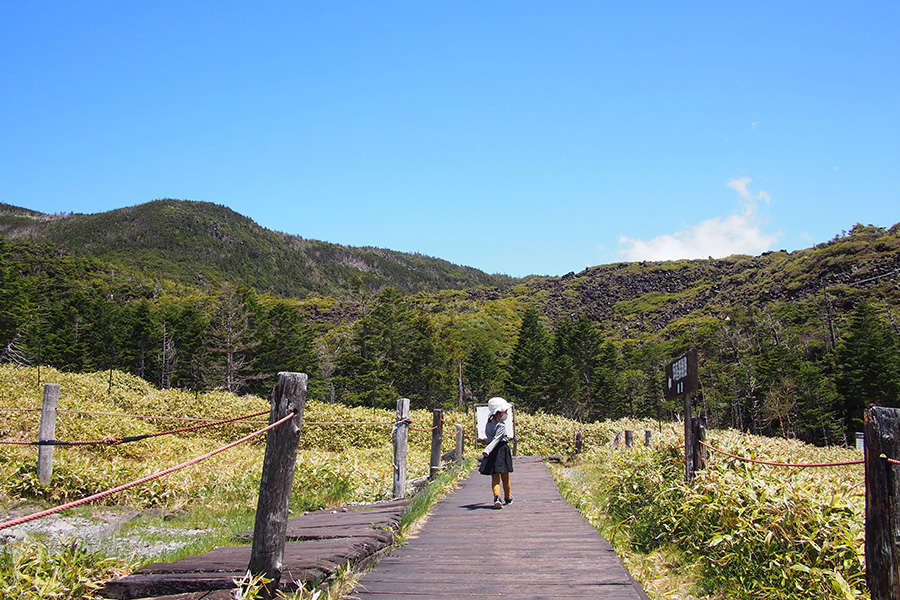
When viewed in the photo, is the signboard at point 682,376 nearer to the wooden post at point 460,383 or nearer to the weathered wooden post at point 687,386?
the weathered wooden post at point 687,386

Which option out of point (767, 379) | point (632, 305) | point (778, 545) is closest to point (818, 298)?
point (767, 379)

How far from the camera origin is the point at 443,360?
142 ft

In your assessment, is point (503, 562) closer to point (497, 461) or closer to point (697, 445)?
point (497, 461)

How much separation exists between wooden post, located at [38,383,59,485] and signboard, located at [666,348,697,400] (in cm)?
850

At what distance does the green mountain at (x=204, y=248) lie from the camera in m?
132

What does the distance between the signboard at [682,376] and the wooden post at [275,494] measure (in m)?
4.87

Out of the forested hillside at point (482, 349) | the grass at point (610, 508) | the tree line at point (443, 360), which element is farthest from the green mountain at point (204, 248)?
the grass at point (610, 508)

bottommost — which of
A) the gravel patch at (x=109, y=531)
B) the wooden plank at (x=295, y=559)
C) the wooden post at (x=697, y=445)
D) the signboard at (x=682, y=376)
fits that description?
the gravel patch at (x=109, y=531)

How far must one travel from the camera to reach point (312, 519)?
5.34 m

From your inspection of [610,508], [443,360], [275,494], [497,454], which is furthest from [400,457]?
[443,360]

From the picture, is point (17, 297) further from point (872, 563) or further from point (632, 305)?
point (632, 305)

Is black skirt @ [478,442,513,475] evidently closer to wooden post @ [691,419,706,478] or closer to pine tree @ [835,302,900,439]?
wooden post @ [691,419,706,478]

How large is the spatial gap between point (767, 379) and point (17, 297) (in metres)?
58.7

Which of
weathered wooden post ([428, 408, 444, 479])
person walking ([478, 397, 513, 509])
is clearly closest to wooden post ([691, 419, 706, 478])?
person walking ([478, 397, 513, 509])
